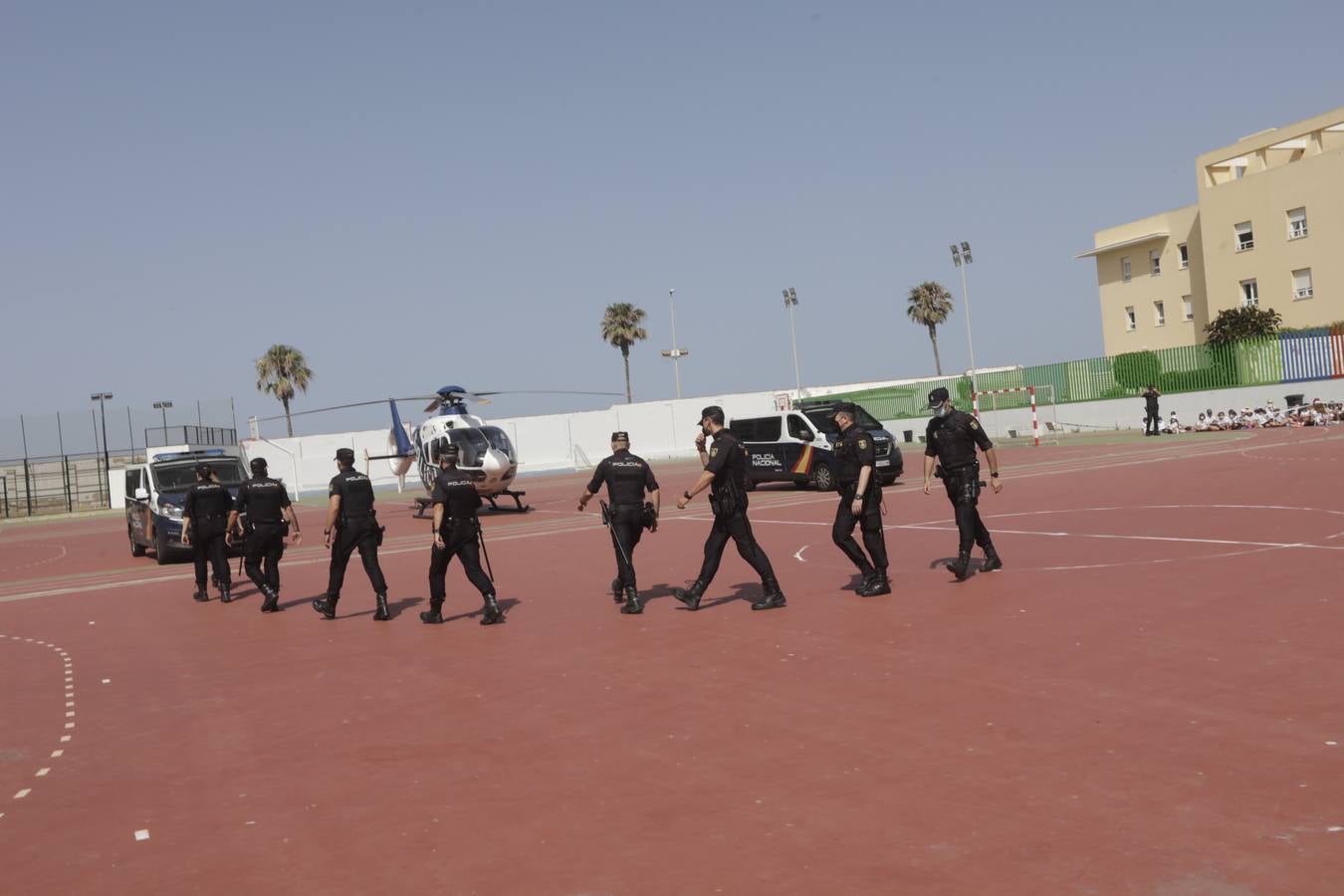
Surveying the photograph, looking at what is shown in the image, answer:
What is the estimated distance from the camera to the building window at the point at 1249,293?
50938mm

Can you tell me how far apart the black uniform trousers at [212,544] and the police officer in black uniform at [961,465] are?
9.02 m

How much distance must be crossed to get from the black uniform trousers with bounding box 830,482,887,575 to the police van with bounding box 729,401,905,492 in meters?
15.5

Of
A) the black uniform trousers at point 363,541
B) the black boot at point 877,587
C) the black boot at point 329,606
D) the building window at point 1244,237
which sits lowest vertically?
the black boot at point 877,587

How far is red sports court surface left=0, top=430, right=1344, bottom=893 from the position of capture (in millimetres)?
5082

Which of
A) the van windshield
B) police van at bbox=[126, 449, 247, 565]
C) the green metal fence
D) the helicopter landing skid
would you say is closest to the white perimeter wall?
the green metal fence

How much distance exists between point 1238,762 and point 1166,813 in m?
0.84

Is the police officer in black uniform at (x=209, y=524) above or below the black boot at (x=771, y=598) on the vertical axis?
above

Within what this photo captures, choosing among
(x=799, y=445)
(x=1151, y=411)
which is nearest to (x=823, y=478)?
(x=799, y=445)

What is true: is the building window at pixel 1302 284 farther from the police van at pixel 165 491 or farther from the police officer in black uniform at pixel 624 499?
the police officer in black uniform at pixel 624 499

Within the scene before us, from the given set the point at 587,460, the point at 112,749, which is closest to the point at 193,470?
the point at 112,749

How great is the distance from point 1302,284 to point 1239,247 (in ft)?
11.3

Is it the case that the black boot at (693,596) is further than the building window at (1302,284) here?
No

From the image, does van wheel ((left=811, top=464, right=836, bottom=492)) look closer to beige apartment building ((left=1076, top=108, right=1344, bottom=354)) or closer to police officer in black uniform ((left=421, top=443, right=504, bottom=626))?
police officer in black uniform ((left=421, top=443, right=504, bottom=626))

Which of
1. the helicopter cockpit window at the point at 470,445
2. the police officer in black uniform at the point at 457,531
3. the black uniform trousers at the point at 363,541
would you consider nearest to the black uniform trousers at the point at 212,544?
the black uniform trousers at the point at 363,541
